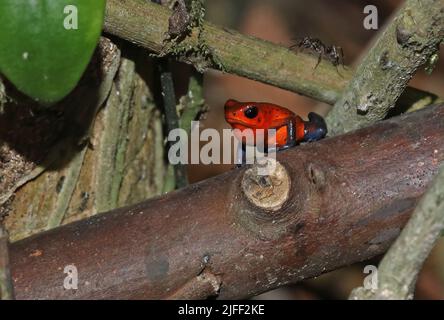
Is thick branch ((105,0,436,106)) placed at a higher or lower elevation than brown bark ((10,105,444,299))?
higher

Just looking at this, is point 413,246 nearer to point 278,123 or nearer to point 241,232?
point 241,232

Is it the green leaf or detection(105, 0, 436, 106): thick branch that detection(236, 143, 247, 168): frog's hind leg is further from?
the green leaf

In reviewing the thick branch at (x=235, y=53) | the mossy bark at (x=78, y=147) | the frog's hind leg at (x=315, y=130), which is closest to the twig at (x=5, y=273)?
the mossy bark at (x=78, y=147)

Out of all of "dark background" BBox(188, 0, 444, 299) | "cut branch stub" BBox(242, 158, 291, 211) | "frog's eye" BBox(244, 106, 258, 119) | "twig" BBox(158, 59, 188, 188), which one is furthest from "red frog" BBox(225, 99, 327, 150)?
"dark background" BBox(188, 0, 444, 299)

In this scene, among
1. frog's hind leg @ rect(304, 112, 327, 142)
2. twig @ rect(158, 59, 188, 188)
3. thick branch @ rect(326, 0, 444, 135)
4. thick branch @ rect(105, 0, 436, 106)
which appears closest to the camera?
thick branch @ rect(326, 0, 444, 135)

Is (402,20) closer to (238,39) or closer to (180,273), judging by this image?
(238,39)

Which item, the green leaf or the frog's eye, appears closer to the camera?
the green leaf
